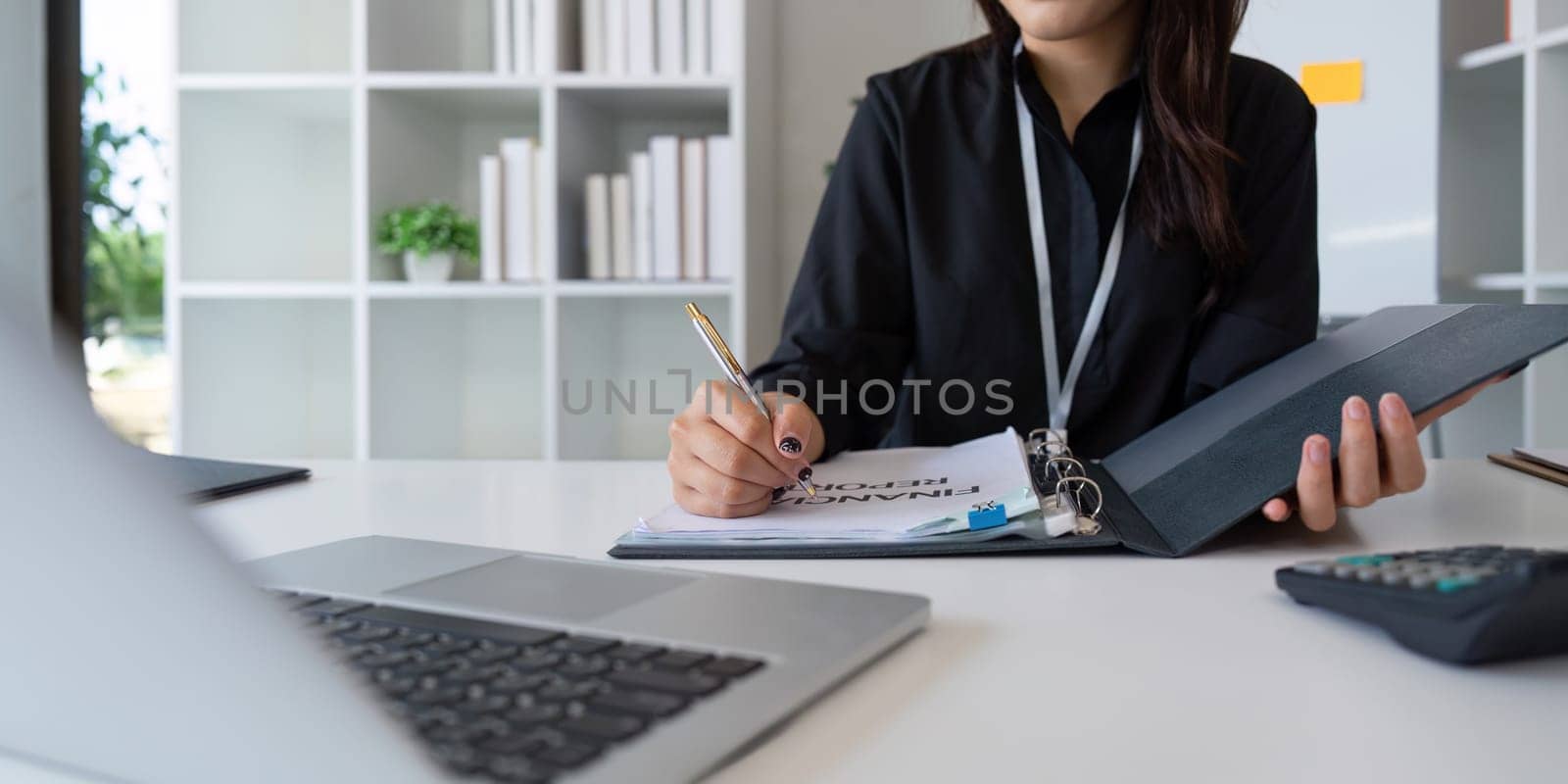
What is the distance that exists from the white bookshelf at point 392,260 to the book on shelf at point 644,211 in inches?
3.1

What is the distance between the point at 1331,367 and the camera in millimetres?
794

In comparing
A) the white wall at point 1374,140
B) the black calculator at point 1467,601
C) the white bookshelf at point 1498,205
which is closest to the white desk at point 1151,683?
the black calculator at point 1467,601

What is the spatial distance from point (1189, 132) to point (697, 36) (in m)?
1.33

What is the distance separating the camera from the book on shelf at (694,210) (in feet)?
7.79

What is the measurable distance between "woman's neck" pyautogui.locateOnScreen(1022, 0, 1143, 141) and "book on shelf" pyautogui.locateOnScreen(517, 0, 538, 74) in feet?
4.26

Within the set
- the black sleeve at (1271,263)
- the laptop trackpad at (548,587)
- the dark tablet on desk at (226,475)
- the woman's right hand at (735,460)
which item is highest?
the black sleeve at (1271,263)

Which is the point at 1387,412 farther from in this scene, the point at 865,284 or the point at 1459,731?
the point at 865,284

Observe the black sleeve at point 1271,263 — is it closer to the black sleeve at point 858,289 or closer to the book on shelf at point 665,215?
the black sleeve at point 858,289

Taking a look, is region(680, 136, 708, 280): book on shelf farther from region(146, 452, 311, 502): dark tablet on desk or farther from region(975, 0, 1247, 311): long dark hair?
region(146, 452, 311, 502): dark tablet on desk

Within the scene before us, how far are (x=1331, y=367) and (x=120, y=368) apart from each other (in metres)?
2.88

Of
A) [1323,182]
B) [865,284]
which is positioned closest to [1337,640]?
[865,284]

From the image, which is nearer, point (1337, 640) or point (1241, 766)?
point (1241, 766)

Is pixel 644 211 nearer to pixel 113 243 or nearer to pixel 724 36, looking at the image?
pixel 724 36

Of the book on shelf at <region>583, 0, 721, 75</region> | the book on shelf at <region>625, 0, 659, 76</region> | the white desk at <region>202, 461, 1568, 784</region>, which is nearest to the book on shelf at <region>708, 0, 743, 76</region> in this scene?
the book on shelf at <region>583, 0, 721, 75</region>
